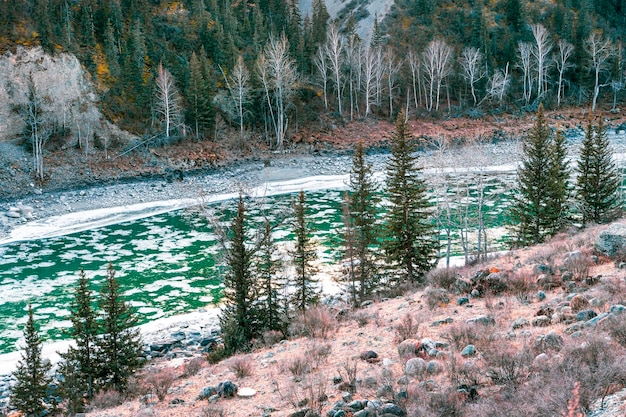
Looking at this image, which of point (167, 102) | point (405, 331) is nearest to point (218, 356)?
point (405, 331)

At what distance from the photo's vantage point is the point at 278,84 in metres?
62.6

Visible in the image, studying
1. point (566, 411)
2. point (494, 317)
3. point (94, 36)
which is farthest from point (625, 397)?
point (94, 36)

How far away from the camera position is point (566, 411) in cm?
634

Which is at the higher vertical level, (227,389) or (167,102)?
(167,102)

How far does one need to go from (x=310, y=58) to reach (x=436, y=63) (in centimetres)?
1842

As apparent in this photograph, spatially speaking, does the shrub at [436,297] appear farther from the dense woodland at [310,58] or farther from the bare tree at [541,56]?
the bare tree at [541,56]

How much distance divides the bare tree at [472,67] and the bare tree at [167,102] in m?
40.0

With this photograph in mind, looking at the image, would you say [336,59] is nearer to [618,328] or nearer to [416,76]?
[416,76]

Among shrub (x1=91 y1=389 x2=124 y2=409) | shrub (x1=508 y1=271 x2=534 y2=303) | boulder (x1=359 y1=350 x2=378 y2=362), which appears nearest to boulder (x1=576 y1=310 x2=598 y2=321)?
shrub (x1=508 y1=271 x2=534 y2=303)

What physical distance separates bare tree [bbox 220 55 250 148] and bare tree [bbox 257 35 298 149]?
6.87 ft

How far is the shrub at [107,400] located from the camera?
45.2 feet

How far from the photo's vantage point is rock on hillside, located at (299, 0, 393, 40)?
305 feet

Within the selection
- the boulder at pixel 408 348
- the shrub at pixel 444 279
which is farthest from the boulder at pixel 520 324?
the shrub at pixel 444 279

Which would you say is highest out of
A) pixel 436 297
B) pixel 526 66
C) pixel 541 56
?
pixel 541 56
